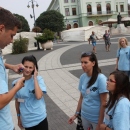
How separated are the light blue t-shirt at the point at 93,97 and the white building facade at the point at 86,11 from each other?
6504 cm

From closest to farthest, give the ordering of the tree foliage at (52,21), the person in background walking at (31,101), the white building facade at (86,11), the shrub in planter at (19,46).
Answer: the person in background walking at (31,101)
the shrub in planter at (19,46)
the tree foliage at (52,21)
the white building facade at (86,11)

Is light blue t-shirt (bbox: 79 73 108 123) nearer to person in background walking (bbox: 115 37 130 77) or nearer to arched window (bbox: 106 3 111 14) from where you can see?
person in background walking (bbox: 115 37 130 77)

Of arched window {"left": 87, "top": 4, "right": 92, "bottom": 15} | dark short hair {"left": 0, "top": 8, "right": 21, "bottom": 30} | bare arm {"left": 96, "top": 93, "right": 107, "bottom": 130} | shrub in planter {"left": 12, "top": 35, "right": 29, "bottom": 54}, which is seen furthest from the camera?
arched window {"left": 87, "top": 4, "right": 92, "bottom": 15}

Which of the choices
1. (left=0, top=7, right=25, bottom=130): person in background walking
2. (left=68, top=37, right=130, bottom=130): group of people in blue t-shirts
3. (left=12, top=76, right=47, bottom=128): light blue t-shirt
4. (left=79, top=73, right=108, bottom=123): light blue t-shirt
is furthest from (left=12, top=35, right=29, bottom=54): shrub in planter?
(left=0, top=7, right=25, bottom=130): person in background walking

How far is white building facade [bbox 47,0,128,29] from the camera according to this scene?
66.6 metres

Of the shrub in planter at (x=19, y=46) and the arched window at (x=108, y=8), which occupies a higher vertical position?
the arched window at (x=108, y=8)

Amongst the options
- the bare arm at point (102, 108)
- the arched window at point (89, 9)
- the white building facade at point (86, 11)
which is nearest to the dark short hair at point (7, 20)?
the bare arm at point (102, 108)

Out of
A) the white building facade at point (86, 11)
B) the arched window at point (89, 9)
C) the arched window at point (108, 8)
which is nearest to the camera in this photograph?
the white building facade at point (86, 11)

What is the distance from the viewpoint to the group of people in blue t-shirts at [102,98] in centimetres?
194

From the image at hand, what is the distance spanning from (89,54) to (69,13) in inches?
2680

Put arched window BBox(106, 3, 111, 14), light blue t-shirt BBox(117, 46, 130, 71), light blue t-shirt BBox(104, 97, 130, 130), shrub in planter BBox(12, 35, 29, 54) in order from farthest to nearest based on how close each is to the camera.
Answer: arched window BBox(106, 3, 111, 14) < shrub in planter BBox(12, 35, 29, 54) < light blue t-shirt BBox(117, 46, 130, 71) < light blue t-shirt BBox(104, 97, 130, 130)

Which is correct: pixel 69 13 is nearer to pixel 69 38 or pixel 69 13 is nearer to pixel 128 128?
pixel 69 38

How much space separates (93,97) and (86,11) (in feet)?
218

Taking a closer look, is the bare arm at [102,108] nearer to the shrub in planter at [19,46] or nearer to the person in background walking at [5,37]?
the person in background walking at [5,37]
